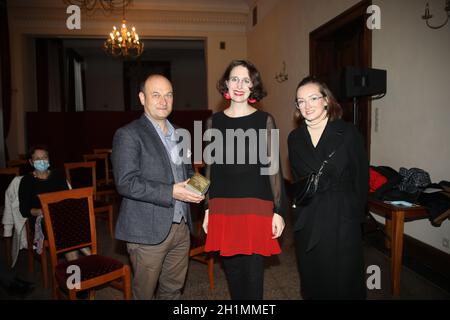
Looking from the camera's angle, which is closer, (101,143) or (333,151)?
(333,151)

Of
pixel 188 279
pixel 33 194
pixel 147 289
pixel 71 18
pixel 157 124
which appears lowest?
pixel 188 279

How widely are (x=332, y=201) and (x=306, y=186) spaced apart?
0.18 meters

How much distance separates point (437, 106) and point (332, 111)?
1.74 meters

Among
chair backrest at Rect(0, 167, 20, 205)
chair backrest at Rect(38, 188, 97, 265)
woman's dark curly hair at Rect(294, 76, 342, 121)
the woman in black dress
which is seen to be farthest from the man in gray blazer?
chair backrest at Rect(0, 167, 20, 205)

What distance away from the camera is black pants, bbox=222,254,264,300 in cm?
197

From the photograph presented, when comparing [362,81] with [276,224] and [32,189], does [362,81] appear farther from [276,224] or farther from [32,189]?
[32,189]

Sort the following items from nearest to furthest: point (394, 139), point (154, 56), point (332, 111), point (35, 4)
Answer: point (332, 111) → point (394, 139) → point (35, 4) → point (154, 56)

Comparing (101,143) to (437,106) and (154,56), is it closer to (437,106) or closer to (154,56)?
(154,56)

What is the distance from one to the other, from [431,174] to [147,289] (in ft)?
9.27

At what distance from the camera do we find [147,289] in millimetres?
1938

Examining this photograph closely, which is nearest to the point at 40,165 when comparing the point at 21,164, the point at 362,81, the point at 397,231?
the point at 21,164

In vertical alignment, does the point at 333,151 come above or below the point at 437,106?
below
